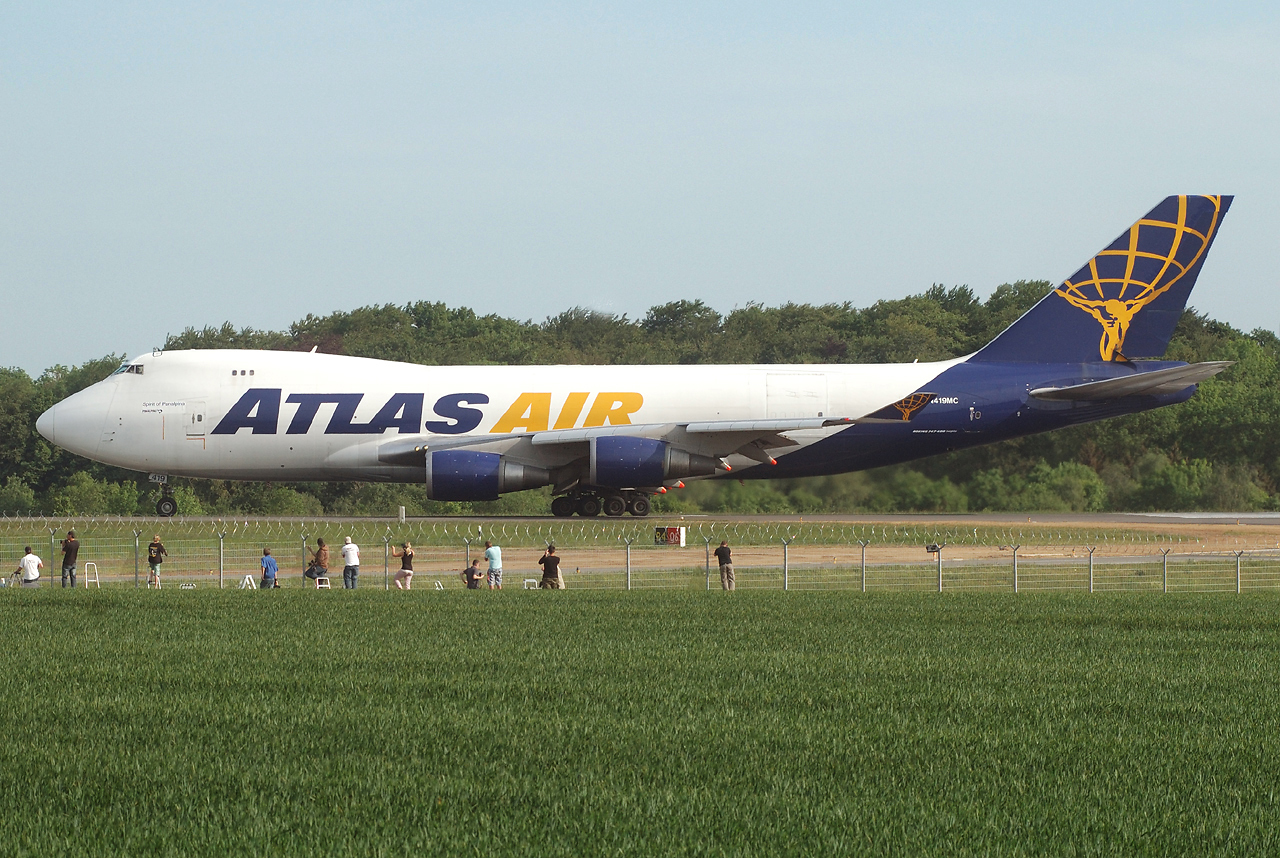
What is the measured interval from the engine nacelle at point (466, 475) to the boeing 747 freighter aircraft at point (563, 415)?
62 millimetres

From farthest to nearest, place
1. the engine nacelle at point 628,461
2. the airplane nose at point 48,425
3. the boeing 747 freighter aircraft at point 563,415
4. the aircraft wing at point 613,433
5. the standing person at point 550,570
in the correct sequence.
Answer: the airplane nose at point 48,425 → the boeing 747 freighter aircraft at point 563,415 → the aircraft wing at point 613,433 → the engine nacelle at point 628,461 → the standing person at point 550,570

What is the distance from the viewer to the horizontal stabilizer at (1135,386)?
38.5 meters

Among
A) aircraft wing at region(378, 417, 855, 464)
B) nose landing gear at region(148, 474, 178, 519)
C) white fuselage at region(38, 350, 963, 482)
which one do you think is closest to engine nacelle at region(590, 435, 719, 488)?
aircraft wing at region(378, 417, 855, 464)

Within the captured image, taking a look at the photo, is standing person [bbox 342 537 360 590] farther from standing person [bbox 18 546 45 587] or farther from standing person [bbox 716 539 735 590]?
standing person [bbox 716 539 735 590]

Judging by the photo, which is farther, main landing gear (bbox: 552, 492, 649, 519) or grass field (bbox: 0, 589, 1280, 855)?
main landing gear (bbox: 552, 492, 649, 519)

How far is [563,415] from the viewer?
3922 cm

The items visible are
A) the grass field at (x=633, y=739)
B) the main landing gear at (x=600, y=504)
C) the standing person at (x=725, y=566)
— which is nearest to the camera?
the grass field at (x=633, y=739)

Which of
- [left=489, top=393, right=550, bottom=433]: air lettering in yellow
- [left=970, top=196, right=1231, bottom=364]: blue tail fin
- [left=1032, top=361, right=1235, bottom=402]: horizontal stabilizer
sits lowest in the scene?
[left=489, top=393, right=550, bottom=433]: air lettering in yellow

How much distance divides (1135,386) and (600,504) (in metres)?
15.8

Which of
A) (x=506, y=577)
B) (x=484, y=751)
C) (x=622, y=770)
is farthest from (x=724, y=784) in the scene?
(x=506, y=577)

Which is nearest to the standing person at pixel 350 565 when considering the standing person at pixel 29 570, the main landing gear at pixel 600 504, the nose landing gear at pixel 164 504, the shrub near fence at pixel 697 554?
the shrub near fence at pixel 697 554

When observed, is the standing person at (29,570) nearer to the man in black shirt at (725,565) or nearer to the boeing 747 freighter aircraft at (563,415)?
the boeing 747 freighter aircraft at (563,415)

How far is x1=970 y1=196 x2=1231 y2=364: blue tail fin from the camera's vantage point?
4116 cm

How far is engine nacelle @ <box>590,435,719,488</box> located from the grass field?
20.2 meters
